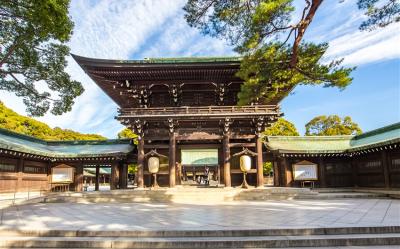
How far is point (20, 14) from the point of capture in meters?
11.5

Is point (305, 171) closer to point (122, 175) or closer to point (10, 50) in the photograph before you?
point (122, 175)

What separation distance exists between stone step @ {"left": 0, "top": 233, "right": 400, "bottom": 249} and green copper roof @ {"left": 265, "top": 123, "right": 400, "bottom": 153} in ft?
43.9

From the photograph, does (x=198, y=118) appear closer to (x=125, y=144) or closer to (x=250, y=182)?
(x=250, y=182)

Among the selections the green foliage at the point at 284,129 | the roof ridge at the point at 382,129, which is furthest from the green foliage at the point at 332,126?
the roof ridge at the point at 382,129

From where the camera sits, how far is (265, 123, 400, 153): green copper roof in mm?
19750

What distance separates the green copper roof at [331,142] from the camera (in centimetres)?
1975

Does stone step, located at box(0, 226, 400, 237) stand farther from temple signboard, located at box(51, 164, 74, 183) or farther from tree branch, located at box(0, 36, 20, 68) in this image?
temple signboard, located at box(51, 164, 74, 183)

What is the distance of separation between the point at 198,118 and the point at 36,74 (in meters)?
9.99

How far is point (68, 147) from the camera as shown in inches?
920

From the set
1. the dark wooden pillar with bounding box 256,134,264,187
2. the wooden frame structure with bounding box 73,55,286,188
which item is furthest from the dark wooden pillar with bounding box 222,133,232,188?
the dark wooden pillar with bounding box 256,134,264,187

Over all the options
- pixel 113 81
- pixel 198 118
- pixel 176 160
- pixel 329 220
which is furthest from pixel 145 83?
pixel 329 220

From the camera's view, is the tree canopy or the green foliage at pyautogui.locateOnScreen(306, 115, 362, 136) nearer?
the tree canopy

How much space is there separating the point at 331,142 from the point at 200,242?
2055 centimetres

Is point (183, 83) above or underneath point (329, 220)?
above
